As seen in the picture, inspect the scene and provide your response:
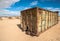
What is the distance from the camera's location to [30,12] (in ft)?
12.8

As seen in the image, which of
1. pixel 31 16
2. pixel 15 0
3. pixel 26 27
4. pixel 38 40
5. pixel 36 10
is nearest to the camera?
pixel 38 40

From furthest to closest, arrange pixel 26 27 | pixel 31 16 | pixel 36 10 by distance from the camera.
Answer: pixel 26 27 < pixel 31 16 < pixel 36 10

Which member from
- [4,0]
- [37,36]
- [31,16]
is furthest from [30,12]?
[4,0]

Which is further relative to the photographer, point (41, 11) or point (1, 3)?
point (1, 3)

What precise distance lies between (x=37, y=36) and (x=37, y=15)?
85 centimetres

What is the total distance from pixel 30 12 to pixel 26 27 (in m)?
0.83

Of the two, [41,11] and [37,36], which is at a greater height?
[41,11]

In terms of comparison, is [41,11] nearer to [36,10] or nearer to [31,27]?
[36,10]

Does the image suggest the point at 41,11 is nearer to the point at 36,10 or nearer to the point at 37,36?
the point at 36,10

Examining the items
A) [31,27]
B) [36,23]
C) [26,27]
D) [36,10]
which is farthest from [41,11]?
[26,27]

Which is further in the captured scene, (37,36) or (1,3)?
(1,3)

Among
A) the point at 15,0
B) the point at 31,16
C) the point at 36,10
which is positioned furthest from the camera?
the point at 15,0

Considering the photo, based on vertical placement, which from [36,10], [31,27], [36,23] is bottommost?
[31,27]

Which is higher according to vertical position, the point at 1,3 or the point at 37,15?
the point at 1,3
